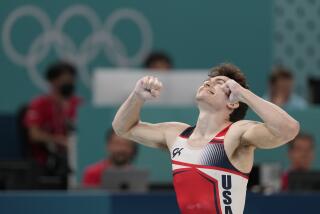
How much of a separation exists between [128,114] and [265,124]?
0.99m

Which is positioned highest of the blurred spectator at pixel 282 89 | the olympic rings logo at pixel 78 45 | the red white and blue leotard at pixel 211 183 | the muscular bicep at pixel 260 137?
the olympic rings logo at pixel 78 45

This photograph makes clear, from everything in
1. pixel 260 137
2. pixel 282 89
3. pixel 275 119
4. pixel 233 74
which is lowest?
pixel 260 137

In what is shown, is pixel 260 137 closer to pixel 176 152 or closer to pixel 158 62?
pixel 176 152

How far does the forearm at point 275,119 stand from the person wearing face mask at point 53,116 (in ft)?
19.7

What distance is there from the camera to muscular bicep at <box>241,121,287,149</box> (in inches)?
236

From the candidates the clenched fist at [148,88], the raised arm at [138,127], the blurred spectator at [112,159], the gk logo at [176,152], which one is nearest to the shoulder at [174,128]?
the raised arm at [138,127]

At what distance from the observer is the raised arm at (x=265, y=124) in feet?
19.4

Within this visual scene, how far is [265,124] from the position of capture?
601 cm

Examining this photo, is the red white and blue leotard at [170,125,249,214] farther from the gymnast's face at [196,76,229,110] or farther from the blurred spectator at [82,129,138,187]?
the blurred spectator at [82,129,138,187]

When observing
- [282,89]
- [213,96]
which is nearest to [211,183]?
[213,96]

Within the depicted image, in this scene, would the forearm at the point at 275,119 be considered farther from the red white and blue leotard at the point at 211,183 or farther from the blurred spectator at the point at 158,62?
the blurred spectator at the point at 158,62

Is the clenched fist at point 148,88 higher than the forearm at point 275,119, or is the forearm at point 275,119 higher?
the clenched fist at point 148,88

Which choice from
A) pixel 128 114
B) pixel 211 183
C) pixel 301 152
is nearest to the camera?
pixel 211 183

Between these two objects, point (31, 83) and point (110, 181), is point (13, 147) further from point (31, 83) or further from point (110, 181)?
point (110, 181)
